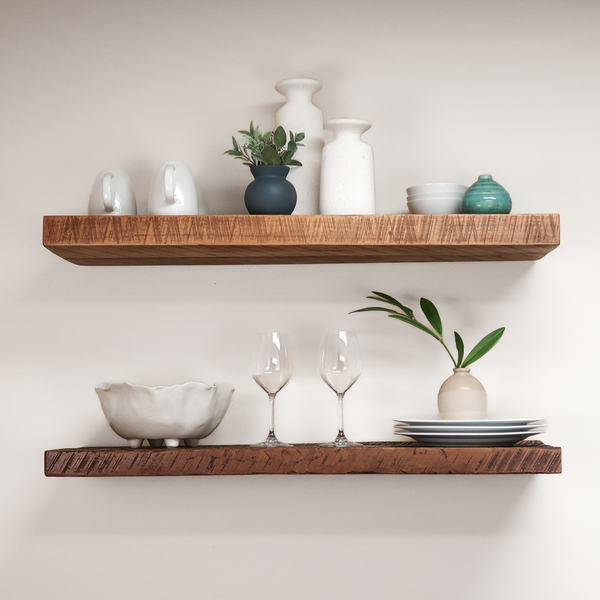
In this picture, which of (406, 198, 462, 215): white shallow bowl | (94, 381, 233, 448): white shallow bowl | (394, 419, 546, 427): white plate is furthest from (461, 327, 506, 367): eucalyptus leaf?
(94, 381, 233, 448): white shallow bowl

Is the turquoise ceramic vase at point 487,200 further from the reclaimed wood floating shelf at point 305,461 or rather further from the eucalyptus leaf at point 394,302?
the reclaimed wood floating shelf at point 305,461

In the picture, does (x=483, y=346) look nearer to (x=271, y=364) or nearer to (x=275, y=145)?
(x=271, y=364)

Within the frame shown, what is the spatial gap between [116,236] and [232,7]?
0.62 metres

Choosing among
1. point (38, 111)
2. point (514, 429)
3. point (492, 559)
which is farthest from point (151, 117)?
point (492, 559)

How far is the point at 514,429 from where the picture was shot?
1.22 m

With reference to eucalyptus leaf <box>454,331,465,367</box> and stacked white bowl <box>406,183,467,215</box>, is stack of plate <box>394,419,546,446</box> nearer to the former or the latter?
eucalyptus leaf <box>454,331,465,367</box>

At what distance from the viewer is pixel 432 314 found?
136 centimetres

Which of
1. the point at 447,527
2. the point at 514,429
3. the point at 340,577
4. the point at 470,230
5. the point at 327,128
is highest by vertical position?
the point at 327,128

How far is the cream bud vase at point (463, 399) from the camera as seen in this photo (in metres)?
1.27

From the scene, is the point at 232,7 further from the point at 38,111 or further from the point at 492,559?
the point at 492,559

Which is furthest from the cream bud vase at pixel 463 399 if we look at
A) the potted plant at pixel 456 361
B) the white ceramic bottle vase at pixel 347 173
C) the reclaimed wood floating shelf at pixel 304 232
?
the white ceramic bottle vase at pixel 347 173

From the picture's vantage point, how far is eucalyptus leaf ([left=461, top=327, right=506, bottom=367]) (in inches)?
51.8

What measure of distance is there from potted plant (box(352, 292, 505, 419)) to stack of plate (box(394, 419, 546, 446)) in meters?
0.04

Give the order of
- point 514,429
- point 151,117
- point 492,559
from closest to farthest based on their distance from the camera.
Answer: point 514,429, point 492,559, point 151,117
